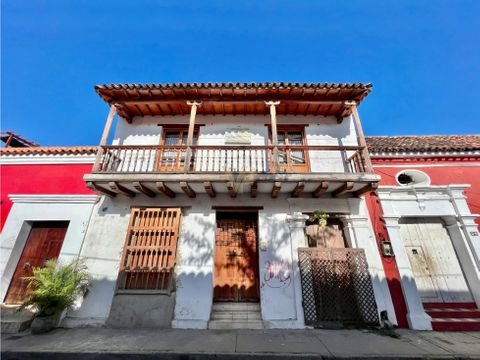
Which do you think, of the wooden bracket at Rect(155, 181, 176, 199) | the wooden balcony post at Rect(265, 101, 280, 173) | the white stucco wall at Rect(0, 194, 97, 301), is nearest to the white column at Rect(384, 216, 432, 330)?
the wooden balcony post at Rect(265, 101, 280, 173)

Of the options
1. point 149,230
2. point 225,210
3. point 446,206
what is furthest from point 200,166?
point 446,206

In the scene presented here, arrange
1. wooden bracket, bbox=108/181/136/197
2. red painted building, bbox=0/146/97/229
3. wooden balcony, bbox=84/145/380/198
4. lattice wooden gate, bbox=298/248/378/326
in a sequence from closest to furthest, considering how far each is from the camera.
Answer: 1. lattice wooden gate, bbox=298/248/378/326
2. wooden balcony, bbox=84/145/380/198
3. wooden bracket, bbox=108/181/136/197
4. red painted building, bbox=0/146/97/229

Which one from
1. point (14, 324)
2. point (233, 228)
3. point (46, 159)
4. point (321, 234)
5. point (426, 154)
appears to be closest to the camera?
point (14, 324)

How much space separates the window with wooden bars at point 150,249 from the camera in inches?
209

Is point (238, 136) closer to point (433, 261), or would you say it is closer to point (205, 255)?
point (205, 255)

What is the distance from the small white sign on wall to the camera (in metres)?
6.95

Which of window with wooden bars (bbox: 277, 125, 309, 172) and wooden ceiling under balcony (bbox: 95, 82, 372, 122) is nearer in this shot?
wooden ceiling under balcony (bbox: 95, 82, 372, 122)

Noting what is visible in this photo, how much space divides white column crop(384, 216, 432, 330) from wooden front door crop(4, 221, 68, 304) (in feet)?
30.8

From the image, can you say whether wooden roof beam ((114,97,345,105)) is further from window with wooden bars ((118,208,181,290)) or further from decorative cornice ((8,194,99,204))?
window with wooden bars ((118,208,181,290))

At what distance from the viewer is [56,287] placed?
15.4 feet

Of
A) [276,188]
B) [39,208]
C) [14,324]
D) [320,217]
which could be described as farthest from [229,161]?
[14,324]

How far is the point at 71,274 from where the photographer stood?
5.07 metres

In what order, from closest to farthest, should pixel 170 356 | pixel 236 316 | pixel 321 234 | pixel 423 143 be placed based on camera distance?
pixel 170 356 → pixel 236 316 → pixel 321 234 → pixel 423 143

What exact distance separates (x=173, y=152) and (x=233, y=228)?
10.6ft
